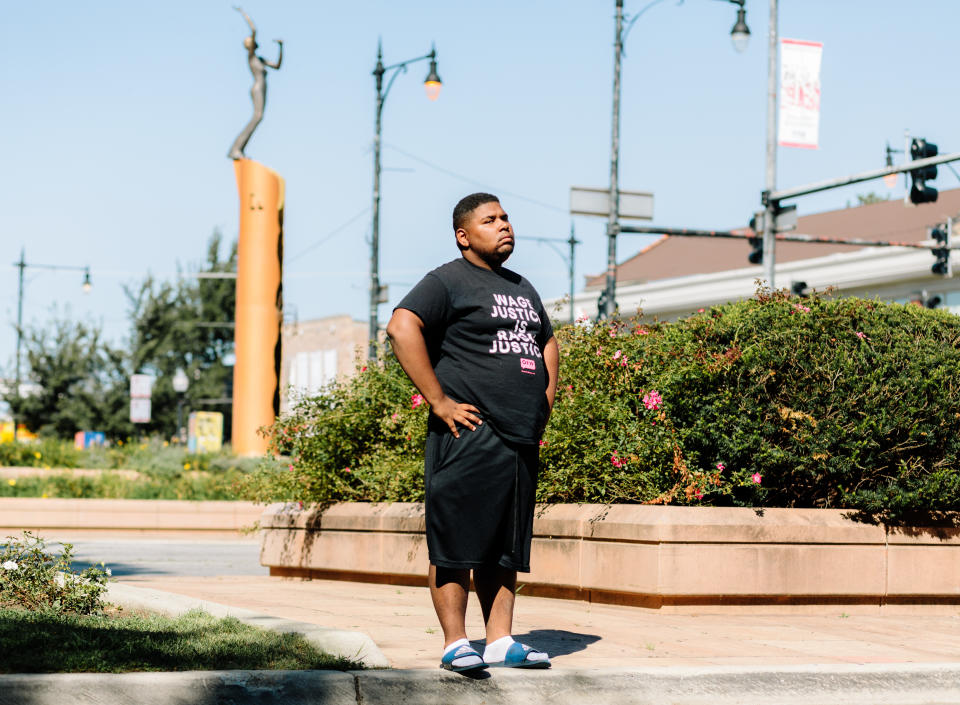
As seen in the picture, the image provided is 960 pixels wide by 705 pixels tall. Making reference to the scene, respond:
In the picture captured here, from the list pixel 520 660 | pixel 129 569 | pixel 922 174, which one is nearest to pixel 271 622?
pixel 520 660

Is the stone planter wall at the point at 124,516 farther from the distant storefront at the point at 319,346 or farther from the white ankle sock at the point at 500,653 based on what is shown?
the distant storefront at the point at 319,346

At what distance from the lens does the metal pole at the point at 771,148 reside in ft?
84.9

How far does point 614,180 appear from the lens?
2517 cm

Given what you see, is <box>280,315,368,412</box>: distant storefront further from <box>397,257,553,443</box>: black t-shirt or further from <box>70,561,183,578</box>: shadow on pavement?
<box>397,257,553,443</box>: black t-shirt

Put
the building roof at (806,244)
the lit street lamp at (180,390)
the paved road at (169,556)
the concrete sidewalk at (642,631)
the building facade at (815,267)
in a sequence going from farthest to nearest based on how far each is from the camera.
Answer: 1. the building roof at (806,244)
2. the lit street lamp at (180,390)
3. the building facade at (815,267)
4. the paved road at (169,556)
5. the concrete sidewalk at (642,631)

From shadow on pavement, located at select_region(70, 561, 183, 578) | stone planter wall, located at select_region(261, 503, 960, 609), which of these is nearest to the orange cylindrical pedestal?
shadow on pavement, located at select_region(70, 561, 183, 578)

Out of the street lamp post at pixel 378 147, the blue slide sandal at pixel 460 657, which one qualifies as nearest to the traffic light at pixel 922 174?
Answer: the street lamp post at pixel 378 147

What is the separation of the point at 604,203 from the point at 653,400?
16578 millimetres

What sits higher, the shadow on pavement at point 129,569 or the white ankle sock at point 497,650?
the white ankle sock at point 497,650

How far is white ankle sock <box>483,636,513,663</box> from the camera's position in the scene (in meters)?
5.21

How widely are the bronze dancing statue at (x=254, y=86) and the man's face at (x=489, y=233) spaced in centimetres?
2169

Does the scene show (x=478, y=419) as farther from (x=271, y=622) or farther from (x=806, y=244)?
(x=806, y=244)

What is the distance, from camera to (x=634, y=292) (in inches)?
2314

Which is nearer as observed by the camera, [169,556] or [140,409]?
[169,556]
